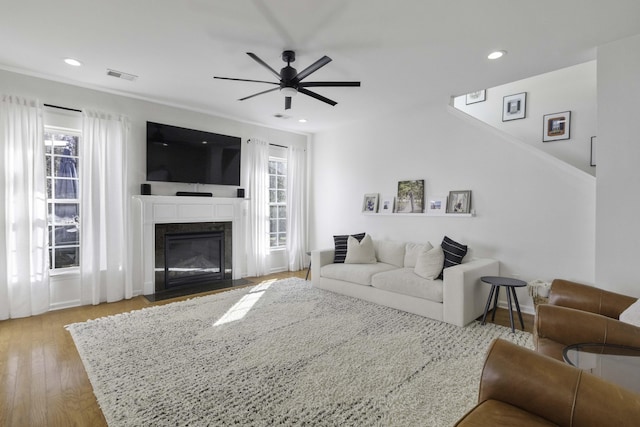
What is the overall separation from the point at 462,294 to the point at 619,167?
5.86 ft

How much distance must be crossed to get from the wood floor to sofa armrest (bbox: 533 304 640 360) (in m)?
1.65

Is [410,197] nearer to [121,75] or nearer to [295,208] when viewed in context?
[295,208]

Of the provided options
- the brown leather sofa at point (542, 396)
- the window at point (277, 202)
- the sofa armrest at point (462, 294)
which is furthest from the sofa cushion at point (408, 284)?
the window at point (277, 202)

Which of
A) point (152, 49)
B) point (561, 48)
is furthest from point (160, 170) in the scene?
point (561, 48)

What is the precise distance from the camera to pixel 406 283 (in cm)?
367

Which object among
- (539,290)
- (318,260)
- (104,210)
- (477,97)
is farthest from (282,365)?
(477,97)

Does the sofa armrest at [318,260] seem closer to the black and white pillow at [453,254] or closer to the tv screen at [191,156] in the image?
the black and white pillow at [453,254]

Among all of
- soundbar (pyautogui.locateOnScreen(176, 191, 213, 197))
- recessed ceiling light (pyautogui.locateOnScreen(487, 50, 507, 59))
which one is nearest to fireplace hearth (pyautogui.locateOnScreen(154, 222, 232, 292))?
soundbar (pyautogui.locateOnScreen(176, 191, 213, 197))

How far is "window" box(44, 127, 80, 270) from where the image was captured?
3842 mm

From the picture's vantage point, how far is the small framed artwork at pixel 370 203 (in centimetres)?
525

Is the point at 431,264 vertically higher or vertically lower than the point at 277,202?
lower

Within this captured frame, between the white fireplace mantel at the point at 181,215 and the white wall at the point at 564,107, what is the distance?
4243 millimetres

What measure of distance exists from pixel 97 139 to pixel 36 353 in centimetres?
251

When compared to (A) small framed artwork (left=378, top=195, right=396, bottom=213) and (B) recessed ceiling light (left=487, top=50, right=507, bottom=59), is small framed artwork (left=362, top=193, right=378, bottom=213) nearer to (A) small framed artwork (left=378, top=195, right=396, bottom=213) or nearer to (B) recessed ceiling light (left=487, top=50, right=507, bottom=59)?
(A) small framed artwork (left=378, top=195, right=396, bottom=213)
